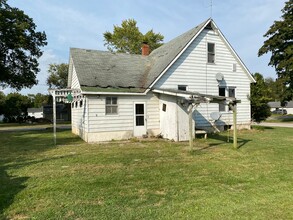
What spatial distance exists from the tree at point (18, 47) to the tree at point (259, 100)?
2104 centimetres

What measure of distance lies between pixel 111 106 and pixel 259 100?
11619 mm

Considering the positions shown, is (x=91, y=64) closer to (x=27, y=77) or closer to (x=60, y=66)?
(x=27, y=77)

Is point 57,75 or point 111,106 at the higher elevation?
point 57,75

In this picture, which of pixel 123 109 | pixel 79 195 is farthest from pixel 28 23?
pixel 79 195

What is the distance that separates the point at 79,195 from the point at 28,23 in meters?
24.8

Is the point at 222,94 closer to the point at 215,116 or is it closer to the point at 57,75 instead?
the point at 215,116

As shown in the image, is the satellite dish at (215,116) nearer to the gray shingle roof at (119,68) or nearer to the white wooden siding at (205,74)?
the white wooden siding at (205,74)

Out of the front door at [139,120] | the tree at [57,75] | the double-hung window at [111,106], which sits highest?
the tree at [57,75]

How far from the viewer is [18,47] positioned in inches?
980

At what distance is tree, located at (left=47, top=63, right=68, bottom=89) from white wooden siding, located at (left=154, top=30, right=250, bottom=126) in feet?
155

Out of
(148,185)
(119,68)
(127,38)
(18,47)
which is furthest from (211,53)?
(127,38)

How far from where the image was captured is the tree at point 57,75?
58.5 metres

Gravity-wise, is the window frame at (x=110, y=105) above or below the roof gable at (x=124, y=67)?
below

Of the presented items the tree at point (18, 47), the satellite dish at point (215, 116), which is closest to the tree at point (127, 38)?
the tree at point (18, 47)
